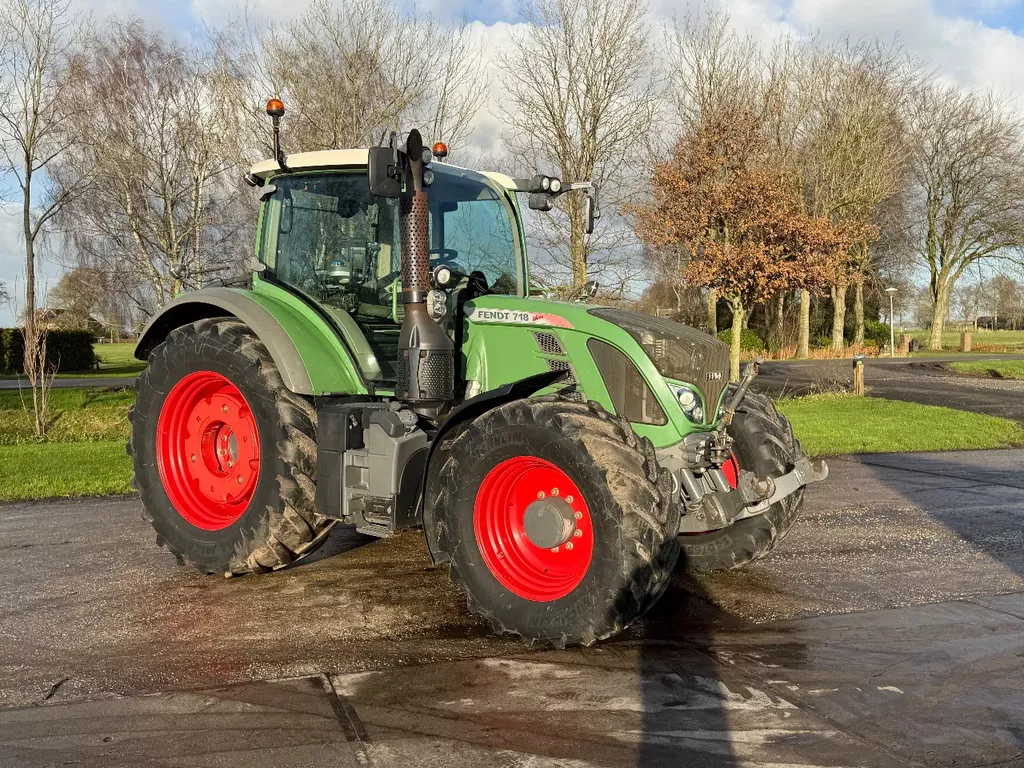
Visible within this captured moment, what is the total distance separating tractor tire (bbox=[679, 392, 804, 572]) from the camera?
17.6ft

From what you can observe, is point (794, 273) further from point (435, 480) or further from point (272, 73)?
point (435, 480)

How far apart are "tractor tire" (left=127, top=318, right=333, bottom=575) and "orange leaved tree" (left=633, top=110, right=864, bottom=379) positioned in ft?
46.4

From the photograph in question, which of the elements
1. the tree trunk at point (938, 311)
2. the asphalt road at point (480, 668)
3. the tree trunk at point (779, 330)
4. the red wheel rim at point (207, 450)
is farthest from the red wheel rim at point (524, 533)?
the tree trunk at point (938, 311)

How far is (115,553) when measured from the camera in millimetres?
6422

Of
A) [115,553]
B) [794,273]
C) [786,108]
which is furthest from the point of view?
[786,108]

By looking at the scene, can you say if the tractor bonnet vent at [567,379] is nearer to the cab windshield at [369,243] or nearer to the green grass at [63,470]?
the cab windshield at [369,243]

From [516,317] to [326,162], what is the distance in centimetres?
163

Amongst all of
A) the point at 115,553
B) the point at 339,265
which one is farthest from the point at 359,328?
the point at 115,553

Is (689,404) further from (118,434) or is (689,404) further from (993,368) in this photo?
(993,368)

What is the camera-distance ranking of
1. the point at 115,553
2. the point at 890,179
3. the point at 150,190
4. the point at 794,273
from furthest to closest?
the point at 890,179 < the point at 150,190 < the point at 794,273 < the point at 115,553

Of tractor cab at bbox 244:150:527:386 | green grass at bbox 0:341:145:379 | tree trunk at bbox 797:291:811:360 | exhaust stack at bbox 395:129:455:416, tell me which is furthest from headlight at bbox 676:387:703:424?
tree trunk at bbox 797:291:811:360

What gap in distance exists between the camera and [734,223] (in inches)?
743

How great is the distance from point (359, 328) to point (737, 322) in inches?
586

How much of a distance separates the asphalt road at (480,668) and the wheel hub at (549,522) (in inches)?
20.9
